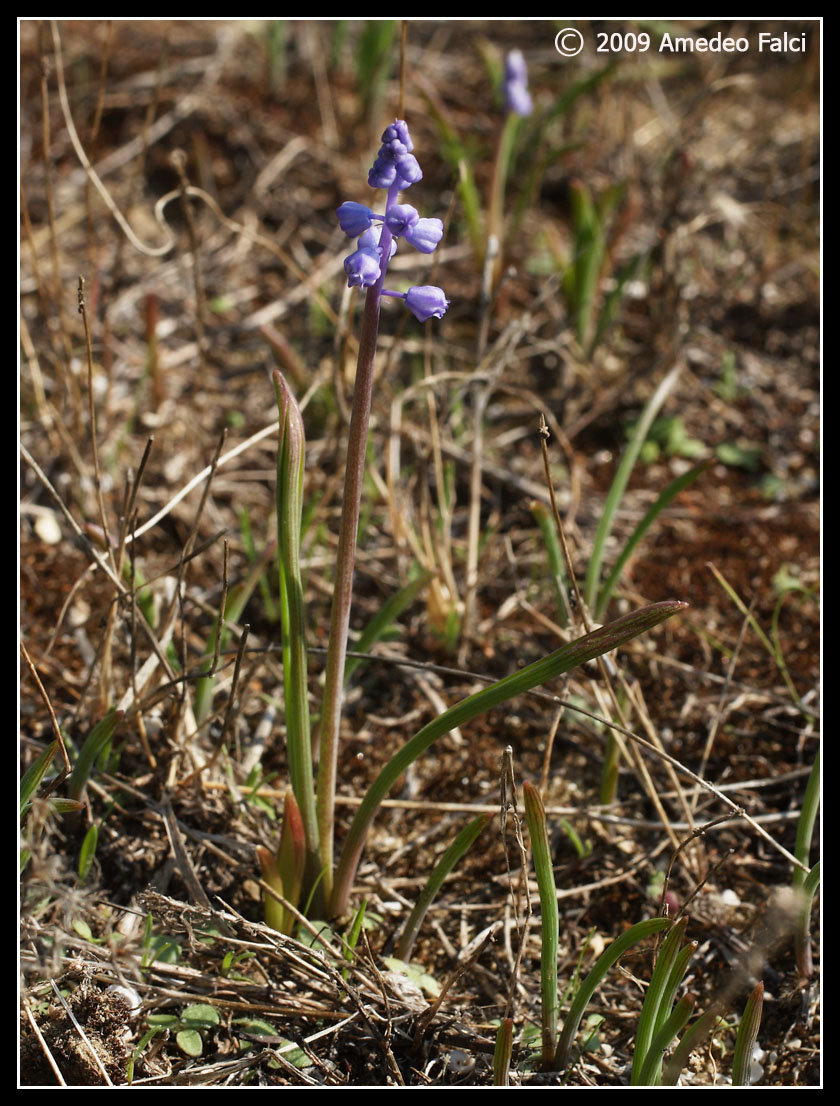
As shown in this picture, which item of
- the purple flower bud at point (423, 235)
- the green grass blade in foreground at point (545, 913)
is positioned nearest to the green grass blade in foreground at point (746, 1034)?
the green grass blade in foreground at point (545, 913)

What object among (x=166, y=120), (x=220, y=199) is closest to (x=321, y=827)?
(x=220, y=199)

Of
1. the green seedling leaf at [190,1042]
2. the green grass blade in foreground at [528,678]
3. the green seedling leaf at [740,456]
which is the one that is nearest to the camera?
the green grass blade in foreground at [528,678]

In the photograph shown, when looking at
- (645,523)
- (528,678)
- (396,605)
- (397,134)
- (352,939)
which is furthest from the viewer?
(645,523)

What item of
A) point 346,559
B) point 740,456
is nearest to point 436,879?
point 346,559

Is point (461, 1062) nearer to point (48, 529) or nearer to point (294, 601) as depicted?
point (294, 601)

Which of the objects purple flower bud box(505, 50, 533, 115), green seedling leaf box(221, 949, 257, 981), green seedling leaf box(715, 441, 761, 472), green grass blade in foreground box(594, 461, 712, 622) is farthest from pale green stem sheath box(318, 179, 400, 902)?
green seedling leaf box(715, 441, 761, 472)

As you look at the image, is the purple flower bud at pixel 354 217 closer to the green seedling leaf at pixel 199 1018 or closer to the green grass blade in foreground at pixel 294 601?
the green grass blade in foreground at pixel 294 601

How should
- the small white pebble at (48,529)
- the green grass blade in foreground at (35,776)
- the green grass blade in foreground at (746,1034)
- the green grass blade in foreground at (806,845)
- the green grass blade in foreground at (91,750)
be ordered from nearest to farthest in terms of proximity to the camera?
the green grass blade in foreground at (746,1034) < the green grass blade in foreground at (35,776) < the green grass blade in foreground at (91,750) < the green grass blade in foreground at (806,845) < the small white pebble at (48,529)
